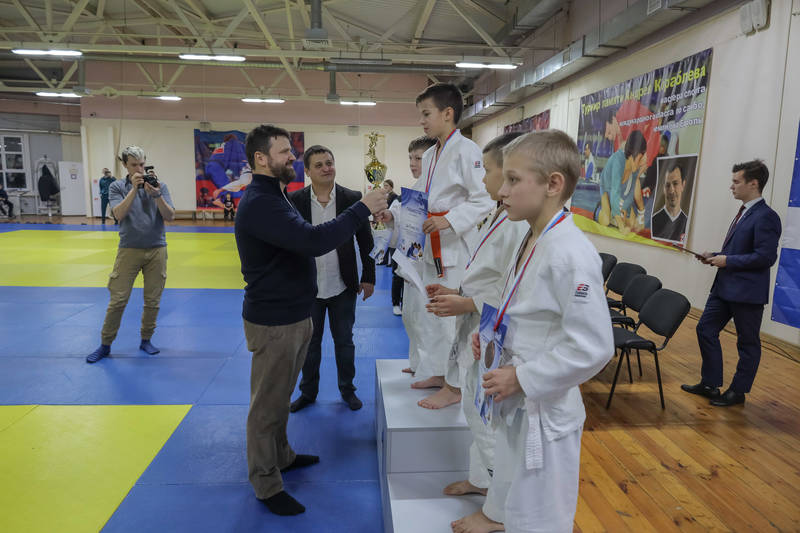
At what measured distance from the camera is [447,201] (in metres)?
2.46

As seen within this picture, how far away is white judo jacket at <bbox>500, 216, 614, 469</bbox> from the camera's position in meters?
1.28

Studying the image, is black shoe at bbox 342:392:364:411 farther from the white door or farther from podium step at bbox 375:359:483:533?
the white door

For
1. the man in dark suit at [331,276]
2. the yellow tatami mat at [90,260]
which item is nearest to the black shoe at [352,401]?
the man in dark suit at [331,276]

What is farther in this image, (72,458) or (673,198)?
(673,198)

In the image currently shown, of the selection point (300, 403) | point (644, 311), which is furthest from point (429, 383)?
point (644, 311)

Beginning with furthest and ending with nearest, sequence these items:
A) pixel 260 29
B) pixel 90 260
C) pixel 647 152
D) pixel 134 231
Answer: pixel 260 29, pixel 90 260, pixel 647 152, pixel 134 231

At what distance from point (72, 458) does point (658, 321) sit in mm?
4113

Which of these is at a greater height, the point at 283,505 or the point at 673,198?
the point at 673,198

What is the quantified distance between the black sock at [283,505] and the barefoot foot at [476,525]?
944 millimetres

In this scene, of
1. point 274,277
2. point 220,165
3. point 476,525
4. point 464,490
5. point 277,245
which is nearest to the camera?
point 476,525

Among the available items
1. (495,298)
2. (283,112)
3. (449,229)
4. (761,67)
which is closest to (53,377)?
(449,229)

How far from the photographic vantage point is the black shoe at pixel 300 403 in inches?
136

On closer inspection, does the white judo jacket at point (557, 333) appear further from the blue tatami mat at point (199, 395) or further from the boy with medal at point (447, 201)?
the blue tatami mat at point (199, 395)

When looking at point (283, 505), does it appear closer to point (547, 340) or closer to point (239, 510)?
point (239, 510)
